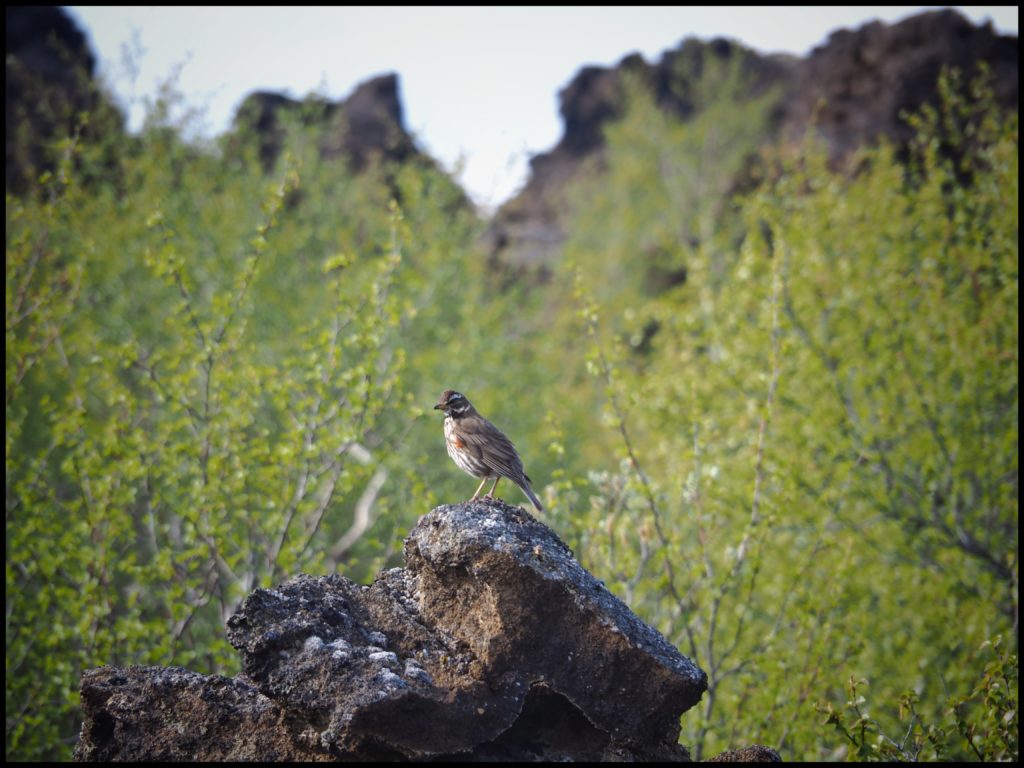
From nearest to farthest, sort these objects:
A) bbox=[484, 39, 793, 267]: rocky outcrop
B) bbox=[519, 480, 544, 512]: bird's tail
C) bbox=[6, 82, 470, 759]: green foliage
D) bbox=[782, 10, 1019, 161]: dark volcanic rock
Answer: bbox=[519, 480, 544, 512]: bird's tail → bbox=[6, 82, 470, 759]: green foliage → bbox=[782, 10, 1019, 161]: dark volcanic rock → bbox=[484, 39, 793, 267]: rocky outcrop

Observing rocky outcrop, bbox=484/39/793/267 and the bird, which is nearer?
the bird

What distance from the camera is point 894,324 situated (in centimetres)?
1595

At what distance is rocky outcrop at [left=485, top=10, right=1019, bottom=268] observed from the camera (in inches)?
1035

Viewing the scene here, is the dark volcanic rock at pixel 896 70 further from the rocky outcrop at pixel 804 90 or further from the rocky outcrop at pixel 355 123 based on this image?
the rocky outcrop at pixel 355 123


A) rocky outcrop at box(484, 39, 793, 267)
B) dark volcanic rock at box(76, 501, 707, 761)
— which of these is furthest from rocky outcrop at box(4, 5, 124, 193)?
rocky outcrop at box(484, 39, 793, 267)

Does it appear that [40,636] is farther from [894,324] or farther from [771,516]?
[894,324]

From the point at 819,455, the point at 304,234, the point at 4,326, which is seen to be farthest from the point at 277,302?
the point at 819,455

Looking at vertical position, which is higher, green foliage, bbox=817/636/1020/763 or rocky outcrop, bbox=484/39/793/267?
rocky outcrop, bbox=484/39/793/267

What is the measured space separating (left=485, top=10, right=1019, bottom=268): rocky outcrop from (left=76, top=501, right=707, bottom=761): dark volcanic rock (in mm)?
10240

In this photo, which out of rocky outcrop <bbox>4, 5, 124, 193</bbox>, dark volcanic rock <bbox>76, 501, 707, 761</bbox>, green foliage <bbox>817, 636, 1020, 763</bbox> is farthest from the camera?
rocky outcrop <bbox>4, 5, 124, 193</bbox>

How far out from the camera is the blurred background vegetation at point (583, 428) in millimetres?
9977

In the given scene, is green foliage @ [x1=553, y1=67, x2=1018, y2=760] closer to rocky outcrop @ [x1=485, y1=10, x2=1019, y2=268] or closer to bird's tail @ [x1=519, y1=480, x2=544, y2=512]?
rocky outcrop @ [x1=485, y1=10, x2=1019, y2=268]

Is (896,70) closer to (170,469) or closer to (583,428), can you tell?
(583,428)

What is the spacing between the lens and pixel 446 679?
17.1 ft
